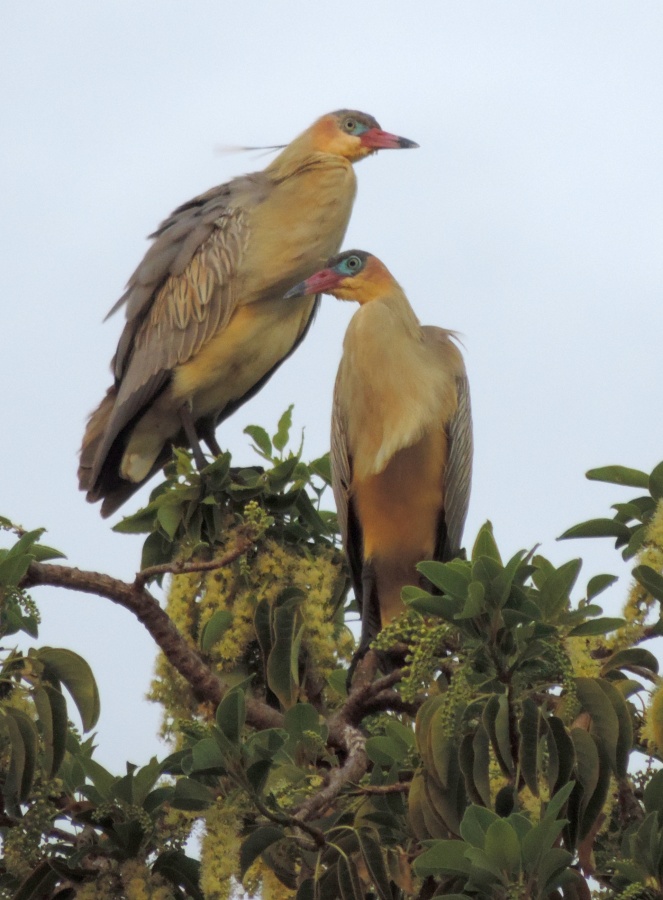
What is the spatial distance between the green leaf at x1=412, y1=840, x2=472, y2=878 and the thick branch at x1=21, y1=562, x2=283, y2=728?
36.8 inches

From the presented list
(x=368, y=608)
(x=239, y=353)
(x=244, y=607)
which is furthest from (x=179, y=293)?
(x=244, y=607)

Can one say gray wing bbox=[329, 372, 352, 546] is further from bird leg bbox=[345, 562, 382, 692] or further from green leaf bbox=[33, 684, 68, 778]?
green leaf bbox=[33, 684, 68, 778]

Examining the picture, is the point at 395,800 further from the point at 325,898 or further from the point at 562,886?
the point at 562,886

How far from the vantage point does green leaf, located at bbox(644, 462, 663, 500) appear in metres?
2.80

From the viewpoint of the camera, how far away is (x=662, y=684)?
8.05ft

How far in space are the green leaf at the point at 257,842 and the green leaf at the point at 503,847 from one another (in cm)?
51

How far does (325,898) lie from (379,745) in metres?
0.33

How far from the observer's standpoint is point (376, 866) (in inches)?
97.3

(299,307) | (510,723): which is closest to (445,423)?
(299,307)

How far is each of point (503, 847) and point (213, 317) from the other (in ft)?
12.1

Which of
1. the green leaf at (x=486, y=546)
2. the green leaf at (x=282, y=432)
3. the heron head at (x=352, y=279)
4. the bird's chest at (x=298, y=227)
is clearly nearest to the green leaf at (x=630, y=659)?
the green leaf at (x=486, y=546)

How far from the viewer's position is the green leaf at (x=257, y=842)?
8.16 ft

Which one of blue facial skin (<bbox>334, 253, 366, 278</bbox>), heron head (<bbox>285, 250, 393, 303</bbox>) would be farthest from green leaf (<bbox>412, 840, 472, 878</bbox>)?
blue facial skin (<bbox>334, 253, 366, 278</bbox>)

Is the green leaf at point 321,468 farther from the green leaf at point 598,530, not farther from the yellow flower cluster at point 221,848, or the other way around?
the yellow flower cluster at point 221,848
